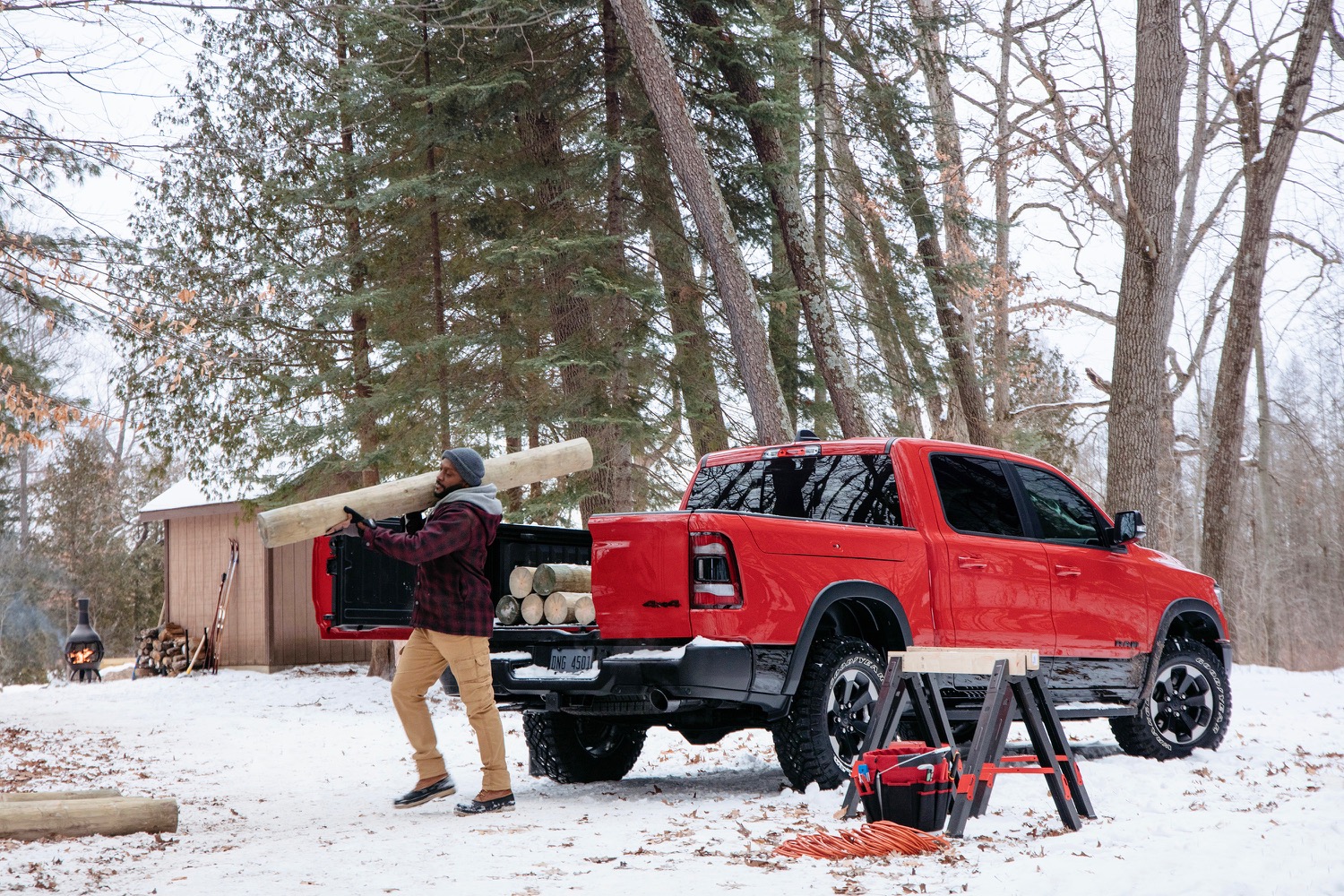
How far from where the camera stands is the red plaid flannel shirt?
21.6ft

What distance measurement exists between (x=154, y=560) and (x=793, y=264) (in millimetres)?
23469

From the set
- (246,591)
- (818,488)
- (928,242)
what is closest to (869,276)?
(928,242)

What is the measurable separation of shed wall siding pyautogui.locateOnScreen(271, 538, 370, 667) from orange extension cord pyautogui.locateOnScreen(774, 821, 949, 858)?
17263 millimetres

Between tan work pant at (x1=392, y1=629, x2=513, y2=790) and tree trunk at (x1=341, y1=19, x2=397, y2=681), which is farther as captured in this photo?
tree trunk at (x1=341, y1=19, x2=397, y2=681)

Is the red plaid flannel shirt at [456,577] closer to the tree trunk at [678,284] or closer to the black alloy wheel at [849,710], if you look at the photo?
the black alloy wheel at [849,710]

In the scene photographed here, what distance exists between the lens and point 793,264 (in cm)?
1514

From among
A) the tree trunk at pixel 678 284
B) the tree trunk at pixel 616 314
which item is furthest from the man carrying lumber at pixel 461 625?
the tree trunk at pixel 678 284

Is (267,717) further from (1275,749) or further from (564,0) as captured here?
(1275,749)

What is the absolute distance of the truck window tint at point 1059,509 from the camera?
8281 millimetres

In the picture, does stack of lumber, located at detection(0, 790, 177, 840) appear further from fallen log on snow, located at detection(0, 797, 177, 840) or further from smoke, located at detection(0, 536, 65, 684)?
smoke, located at detection(0, 536, 65, 684)

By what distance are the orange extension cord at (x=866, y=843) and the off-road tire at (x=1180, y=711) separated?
3848 millimetres

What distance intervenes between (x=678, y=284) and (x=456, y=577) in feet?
32.5

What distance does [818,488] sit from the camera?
25.3 ft

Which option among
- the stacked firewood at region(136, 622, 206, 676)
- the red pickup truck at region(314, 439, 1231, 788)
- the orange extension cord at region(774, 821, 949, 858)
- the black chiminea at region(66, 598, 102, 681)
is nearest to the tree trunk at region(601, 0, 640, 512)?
the red pickup truck at region(314, 439, 1231, 788)
